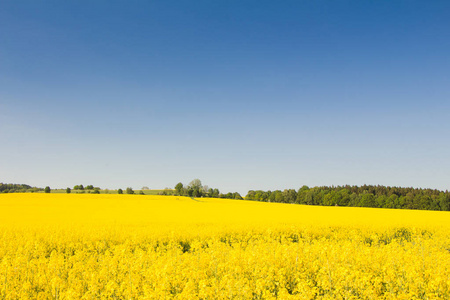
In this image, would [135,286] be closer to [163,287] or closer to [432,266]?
[163,287]

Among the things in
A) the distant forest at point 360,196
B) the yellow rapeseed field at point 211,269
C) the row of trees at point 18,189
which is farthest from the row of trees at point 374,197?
the row of trees at point 18,189

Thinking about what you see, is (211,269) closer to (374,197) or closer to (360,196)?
(374,197)

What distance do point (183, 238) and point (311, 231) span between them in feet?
29.5

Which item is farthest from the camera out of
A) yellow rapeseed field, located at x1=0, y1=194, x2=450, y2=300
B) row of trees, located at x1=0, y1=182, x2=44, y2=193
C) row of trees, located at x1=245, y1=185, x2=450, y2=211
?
row of trees, located at x1=0, y1=182, x2=44, y2=193

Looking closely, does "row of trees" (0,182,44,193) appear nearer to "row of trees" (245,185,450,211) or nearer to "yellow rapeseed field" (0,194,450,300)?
"row of trees" (245,185,450,211)

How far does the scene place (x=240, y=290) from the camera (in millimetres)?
5098

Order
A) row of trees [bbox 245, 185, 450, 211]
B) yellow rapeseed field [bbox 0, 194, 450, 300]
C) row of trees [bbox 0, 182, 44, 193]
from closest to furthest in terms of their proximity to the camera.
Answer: yellow rapeseed field [bbox 0, 194, 450, 300] < row of trees [bbox 245, 185, 450, 211] < row of trees [bbox 0, 182, 44, 193]

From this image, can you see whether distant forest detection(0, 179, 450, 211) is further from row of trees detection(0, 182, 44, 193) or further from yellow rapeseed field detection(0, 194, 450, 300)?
yellow rapeseed field detection(0, 194, 450, 300)

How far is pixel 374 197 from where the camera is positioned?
84000 mm

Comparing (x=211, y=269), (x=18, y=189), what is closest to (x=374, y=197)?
(x=211, y=269)

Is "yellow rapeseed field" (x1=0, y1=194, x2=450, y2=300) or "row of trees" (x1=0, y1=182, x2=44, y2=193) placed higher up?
"yellow rapeseed field" (x1=0, y1=194, x2=450, y2=300)

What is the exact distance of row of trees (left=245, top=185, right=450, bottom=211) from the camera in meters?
73.8

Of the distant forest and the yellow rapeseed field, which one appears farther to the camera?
the distant forest

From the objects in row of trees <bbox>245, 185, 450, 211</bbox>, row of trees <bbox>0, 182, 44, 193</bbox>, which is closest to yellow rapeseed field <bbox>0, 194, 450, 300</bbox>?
row of trees <bbox>245, 185, 450, 211</bbox>
